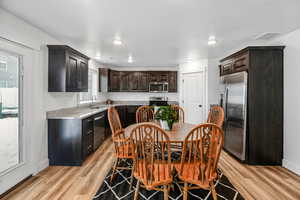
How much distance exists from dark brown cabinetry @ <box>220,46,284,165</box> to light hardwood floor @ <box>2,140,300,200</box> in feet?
0.89

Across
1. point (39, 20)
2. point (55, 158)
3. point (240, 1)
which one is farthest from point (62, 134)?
point (240, 1)

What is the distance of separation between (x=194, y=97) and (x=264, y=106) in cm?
263

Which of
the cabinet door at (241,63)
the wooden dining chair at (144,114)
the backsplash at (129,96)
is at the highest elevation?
the cabinet door at (241,63)

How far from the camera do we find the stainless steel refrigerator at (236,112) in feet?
10.4

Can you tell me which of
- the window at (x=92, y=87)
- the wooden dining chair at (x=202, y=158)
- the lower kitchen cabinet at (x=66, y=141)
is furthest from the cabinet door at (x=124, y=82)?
Answer: the wooden dining chair at (x=202, y=158)

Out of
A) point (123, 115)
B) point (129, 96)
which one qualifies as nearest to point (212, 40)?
point (123, 115)

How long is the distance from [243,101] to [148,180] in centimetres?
249

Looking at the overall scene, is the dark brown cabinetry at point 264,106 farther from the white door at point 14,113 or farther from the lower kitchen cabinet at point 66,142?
the white door at point 14,113

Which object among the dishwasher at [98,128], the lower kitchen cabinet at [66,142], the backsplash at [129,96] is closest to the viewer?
the lower kitchen cabinet at [66,142]

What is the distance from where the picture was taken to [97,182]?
247 cm

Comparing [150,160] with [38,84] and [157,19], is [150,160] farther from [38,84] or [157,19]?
[38,84]

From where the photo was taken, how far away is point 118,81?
20.6 ft

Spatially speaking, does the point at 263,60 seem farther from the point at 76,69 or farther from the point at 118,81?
the point at 118,81

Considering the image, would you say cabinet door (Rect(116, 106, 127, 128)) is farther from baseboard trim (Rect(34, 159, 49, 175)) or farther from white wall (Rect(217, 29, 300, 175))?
white wall (Rect(217, 29, 300, 175))
